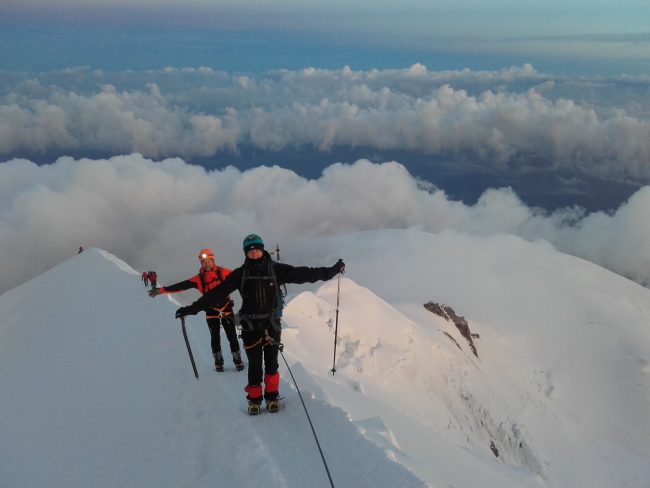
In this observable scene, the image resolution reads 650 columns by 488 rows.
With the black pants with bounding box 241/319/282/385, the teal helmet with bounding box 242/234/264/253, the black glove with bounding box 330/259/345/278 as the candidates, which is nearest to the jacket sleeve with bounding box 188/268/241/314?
the teal helmet with bounding box 242/234/264/253

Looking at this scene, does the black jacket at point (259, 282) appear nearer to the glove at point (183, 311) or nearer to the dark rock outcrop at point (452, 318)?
the glove at point (183, 311)

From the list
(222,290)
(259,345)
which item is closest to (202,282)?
(222,290)

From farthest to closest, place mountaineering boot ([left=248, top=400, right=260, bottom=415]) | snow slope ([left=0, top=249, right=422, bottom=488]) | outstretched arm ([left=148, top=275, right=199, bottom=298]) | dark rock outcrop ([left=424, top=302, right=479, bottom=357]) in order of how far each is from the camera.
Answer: dark rock outcrop ([left=424, top=302, right=479, bottom=357]) → outstretched arm ([left=148, top=275, right=199, bottom=298]) → mountaineering boot ([left=248, top=400, right=260, bottom=415]) → snow slope ([left=0, top=249, right=422, bottom=488])

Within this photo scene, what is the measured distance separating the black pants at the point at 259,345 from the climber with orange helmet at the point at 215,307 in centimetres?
213

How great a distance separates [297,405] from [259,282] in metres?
2.97

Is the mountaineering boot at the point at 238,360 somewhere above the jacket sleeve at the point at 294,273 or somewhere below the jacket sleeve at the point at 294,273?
below

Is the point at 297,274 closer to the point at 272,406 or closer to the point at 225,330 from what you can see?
the point at 272,406

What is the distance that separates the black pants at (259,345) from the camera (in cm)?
827

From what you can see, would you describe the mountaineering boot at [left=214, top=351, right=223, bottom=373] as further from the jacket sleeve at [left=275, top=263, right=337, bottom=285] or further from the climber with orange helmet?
the jacket sleeve at [left=275, top=263, right=337, bottom=285]

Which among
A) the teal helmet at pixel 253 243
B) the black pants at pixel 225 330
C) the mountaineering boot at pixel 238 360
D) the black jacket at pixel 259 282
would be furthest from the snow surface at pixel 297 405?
the teal helmet at pixel 253 243

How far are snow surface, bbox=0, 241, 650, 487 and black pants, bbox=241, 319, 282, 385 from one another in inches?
35.9

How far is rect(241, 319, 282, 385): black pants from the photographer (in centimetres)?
827

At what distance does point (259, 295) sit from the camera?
26.6 ft

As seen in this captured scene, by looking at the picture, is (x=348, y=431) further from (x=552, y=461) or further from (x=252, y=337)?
(x=552, y=461)
